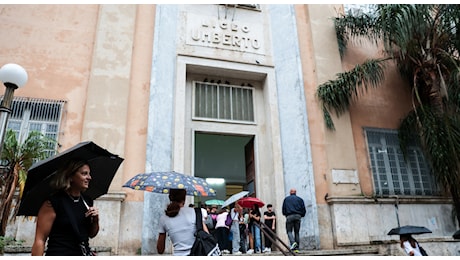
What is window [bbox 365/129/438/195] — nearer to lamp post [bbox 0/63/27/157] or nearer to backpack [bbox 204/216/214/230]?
backpack [bbox 204/216/214/230]

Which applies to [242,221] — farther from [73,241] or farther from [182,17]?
[73,241]

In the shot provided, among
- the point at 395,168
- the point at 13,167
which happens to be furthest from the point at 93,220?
the point at 395,168

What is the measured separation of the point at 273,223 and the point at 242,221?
74 cm

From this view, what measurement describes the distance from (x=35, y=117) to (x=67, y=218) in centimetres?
706

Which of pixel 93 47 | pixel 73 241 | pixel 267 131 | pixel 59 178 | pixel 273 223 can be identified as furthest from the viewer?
pixel 267 131

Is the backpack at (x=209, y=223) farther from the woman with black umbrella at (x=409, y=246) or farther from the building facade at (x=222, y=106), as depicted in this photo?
the woman with black umbrella at (x=409, y=246)

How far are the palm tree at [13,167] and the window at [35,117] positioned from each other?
66.3 inches

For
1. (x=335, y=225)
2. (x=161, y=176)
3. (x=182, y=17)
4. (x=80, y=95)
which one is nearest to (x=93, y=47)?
(x=80, y=95)

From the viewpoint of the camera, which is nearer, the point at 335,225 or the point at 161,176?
the point at 161,176

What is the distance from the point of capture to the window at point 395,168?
9.60 metres

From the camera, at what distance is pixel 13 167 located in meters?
6.24

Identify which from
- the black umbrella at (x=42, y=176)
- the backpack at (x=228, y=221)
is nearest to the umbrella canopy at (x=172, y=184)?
the black umbrella at (x=42, y=176)

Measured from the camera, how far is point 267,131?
994 cm

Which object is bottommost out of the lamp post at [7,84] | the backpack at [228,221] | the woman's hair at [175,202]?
the woman's hair at [175,202]
